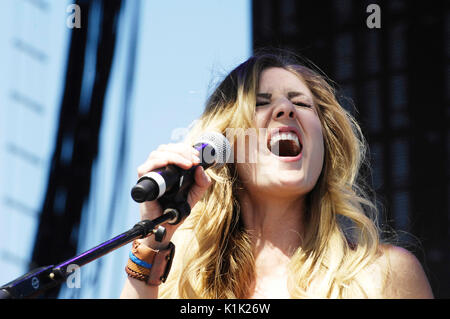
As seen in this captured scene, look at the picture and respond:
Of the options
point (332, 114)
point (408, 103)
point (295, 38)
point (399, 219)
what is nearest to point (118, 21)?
point (295, 38)

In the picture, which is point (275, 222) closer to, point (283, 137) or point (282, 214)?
point (282, 214)

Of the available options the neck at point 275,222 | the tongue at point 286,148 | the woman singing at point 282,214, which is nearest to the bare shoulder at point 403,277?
the woman singing at point 282,214

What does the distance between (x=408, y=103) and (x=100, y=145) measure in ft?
4.49

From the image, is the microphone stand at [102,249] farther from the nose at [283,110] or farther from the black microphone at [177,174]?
the nose at [283,110]

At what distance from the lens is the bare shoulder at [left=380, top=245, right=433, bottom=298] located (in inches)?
53.9

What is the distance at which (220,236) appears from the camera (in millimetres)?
1633

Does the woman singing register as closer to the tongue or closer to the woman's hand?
the tongue

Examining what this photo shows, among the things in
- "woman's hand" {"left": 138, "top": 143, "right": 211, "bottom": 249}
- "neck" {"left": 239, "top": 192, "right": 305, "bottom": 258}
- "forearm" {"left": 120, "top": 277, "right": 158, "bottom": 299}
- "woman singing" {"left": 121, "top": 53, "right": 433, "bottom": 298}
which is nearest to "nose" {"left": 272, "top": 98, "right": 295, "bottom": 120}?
"woman singing" {"left": 121, "top": 53, "right": 433, "bottom": 298}

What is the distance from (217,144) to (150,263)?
0.33m

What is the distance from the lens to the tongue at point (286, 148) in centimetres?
158

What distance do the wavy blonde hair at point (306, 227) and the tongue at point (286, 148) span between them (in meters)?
0.10

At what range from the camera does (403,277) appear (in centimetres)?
139

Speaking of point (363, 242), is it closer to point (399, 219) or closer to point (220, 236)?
point (220, 236)

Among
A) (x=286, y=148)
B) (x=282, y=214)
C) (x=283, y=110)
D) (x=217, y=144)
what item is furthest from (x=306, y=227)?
(x=217, y=144)
